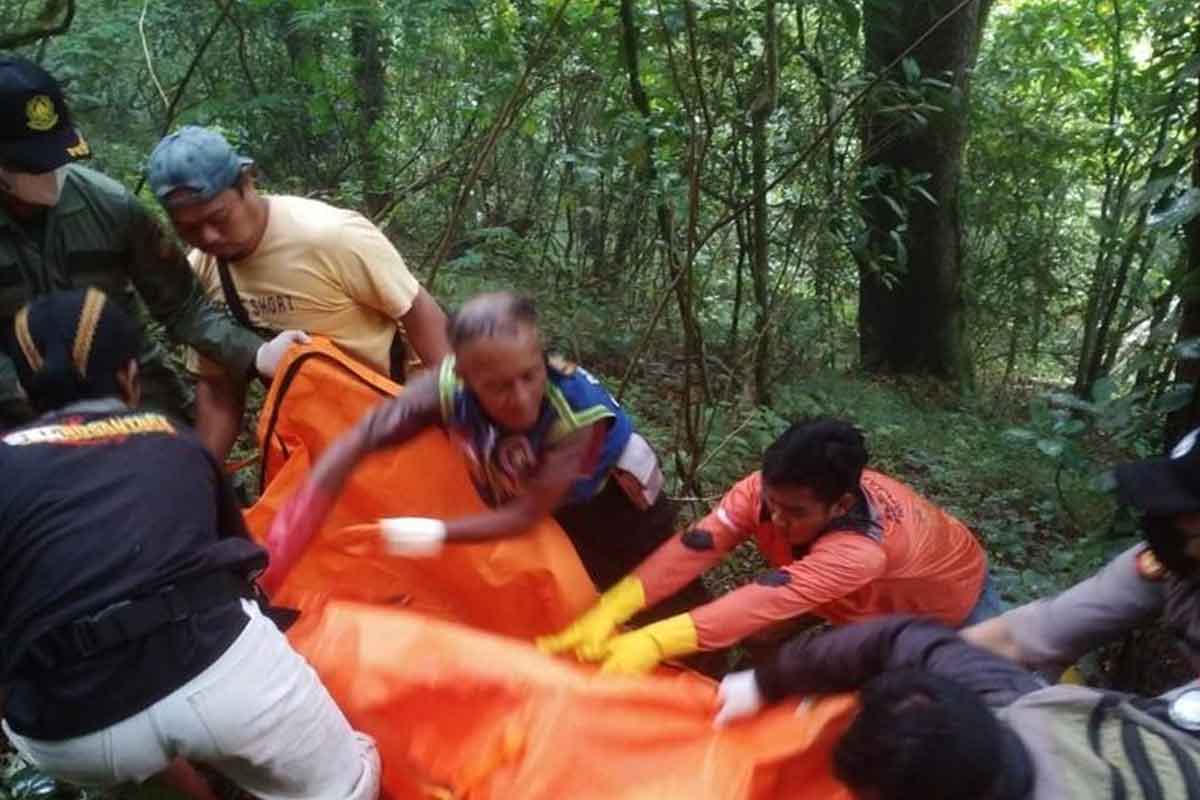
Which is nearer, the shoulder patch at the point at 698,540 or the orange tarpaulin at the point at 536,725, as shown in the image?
the orange tarpaulin at the point at 536,725

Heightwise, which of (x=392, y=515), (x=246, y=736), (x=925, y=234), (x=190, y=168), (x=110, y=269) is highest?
(x=190, y=168)

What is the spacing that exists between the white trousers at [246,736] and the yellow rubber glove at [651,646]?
0.58 meters

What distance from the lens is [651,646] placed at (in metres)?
2.38

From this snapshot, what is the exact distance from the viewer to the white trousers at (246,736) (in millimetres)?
1895

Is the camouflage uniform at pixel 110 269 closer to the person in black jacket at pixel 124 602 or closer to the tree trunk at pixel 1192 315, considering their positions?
the person in black jacket at pixel 124 602

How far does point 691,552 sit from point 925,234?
553cm

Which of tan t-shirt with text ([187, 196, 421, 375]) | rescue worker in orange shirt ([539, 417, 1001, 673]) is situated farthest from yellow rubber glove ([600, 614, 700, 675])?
tan t-shirt with text ([187, 196, 421, 375])

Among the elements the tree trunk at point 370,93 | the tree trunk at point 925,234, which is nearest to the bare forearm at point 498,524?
the tree trunk at point 925,234

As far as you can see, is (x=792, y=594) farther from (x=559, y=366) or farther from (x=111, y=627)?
(x=111, y=627)

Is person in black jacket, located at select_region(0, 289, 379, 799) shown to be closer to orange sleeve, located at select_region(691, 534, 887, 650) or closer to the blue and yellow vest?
the blue and yellow vest

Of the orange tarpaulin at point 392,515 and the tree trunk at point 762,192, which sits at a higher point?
the tree trunk at point 762,192

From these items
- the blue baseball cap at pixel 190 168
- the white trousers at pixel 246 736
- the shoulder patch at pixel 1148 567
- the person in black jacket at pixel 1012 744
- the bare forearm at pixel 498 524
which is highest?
the blue baseball cap at pixel 190 168

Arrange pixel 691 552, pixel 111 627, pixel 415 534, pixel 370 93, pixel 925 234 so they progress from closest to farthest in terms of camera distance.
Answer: pixel 111 627 → pixel 415 534 → pixel 691 552 → pixel 925 234 → pixel 370 93

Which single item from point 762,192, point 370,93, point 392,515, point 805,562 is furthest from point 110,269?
point 370,93
